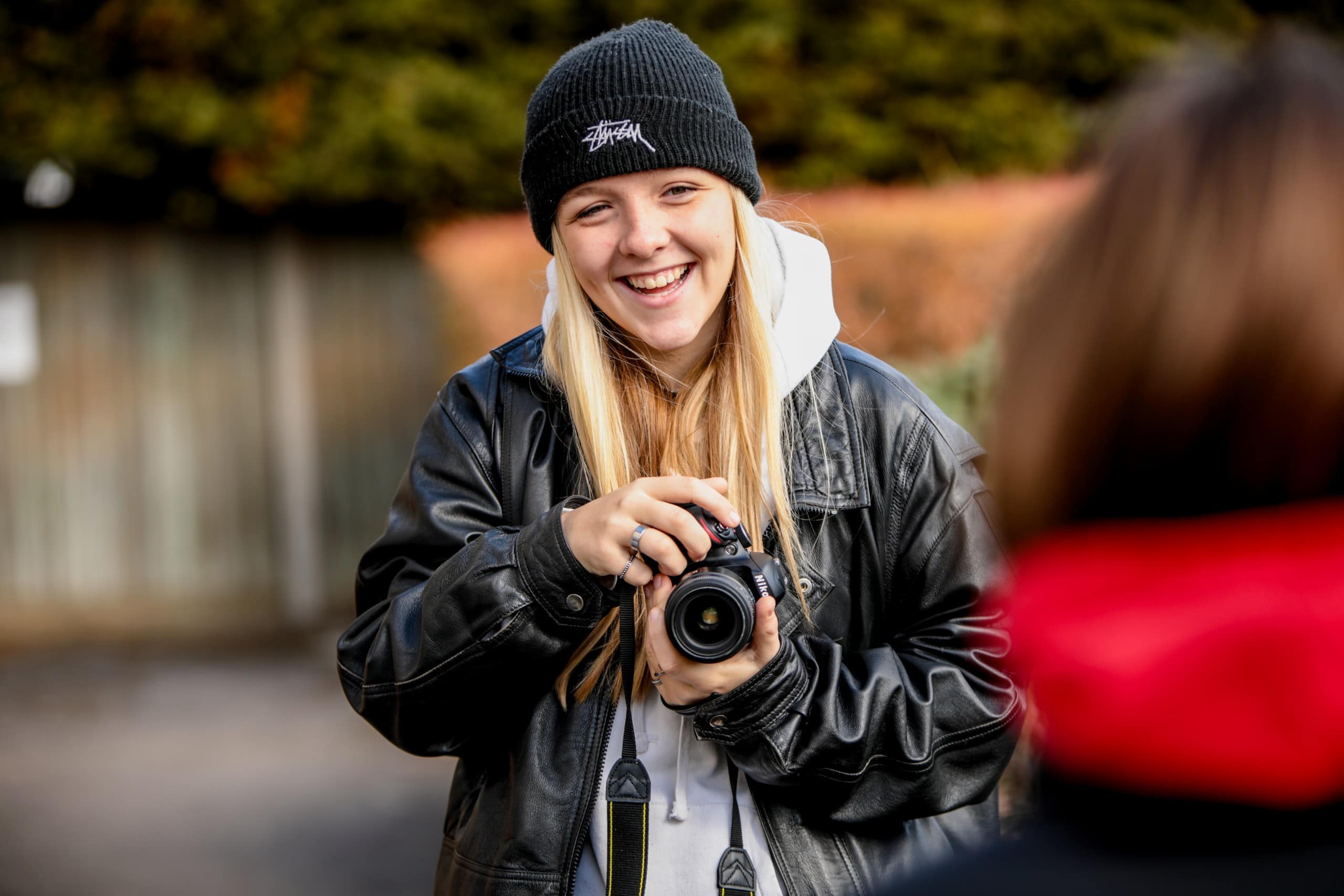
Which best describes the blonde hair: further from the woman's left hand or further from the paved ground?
the paved ground

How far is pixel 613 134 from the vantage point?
1958 millimetres

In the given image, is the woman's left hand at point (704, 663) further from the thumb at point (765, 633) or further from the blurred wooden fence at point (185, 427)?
the blurred wooden fence at point (185, 427)

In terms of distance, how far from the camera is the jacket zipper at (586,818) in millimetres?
1780

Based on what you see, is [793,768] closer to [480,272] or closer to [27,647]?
[480,272]

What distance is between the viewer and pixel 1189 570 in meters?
0.79

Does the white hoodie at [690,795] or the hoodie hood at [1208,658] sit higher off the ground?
the hoodie hood at [1208,658]

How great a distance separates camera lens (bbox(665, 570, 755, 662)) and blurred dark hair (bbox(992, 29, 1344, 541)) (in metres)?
0.75

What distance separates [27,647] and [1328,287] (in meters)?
8.32

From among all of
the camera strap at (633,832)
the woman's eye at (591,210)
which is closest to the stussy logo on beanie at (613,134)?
the woman's eye at (591,210)

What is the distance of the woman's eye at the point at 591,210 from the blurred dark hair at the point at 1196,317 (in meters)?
1.23

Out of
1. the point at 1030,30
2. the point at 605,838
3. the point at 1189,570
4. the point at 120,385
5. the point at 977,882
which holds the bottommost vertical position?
the point at 605,838

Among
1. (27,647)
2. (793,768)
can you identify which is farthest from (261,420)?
(793,768)

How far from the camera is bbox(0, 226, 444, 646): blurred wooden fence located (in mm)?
8359

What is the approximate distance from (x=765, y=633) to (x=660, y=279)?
2.15 ft
